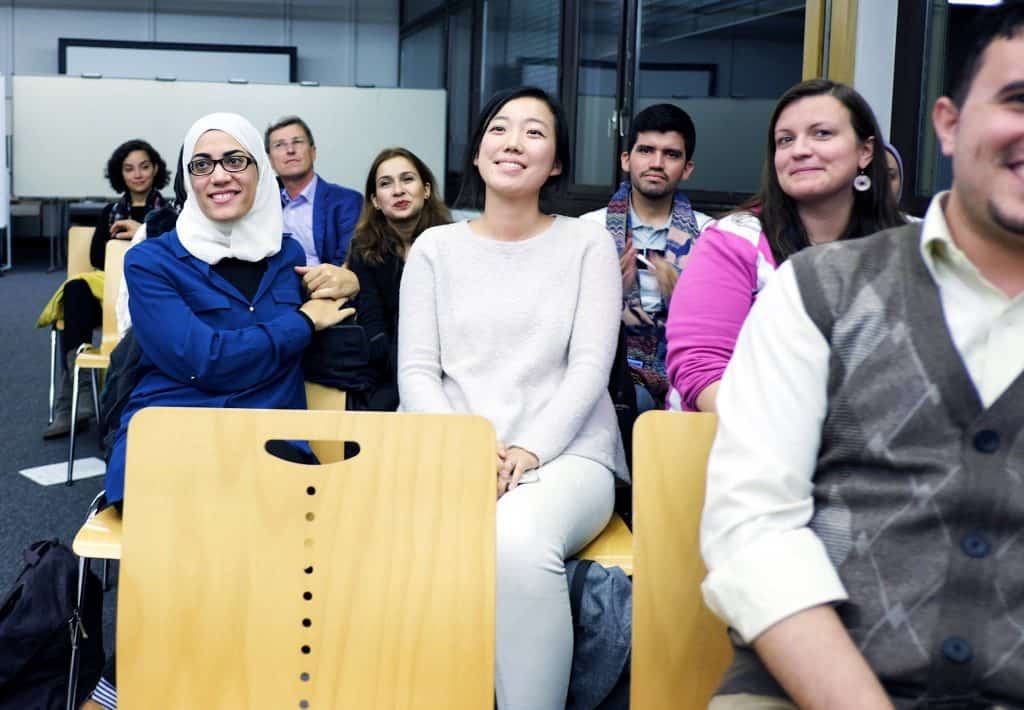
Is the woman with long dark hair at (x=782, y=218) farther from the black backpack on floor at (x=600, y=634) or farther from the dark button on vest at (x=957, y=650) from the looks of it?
the dark button on vest at (x=957, y=650)

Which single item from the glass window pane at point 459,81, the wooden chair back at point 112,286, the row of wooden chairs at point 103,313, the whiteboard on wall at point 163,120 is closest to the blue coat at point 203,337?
the row of wooden chairs at point 103,313

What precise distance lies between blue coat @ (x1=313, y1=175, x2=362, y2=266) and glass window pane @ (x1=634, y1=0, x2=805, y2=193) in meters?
1.36

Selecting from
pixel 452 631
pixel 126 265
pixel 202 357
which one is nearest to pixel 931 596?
pixel 452 631

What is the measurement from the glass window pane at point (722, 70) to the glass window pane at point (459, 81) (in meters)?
3.56

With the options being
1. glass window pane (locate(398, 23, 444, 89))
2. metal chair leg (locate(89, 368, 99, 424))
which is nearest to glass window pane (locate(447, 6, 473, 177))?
glass window pane (locate(398, 23, 444, 89))

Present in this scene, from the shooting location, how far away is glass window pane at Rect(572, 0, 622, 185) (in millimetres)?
5297

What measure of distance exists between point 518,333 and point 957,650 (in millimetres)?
1181

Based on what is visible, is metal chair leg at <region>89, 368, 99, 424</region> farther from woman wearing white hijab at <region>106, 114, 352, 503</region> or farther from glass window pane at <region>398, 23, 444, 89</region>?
glass window pane at <region>398, 23, 444, 89</region>

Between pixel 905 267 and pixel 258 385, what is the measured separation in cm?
152

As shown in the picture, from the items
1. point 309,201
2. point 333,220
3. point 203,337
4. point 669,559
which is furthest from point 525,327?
point 309,201

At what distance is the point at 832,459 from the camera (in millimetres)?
1106

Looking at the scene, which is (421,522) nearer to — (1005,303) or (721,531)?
(721,531)

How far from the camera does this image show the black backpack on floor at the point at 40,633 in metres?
1.80

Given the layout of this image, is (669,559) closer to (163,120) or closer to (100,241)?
(100,241)
